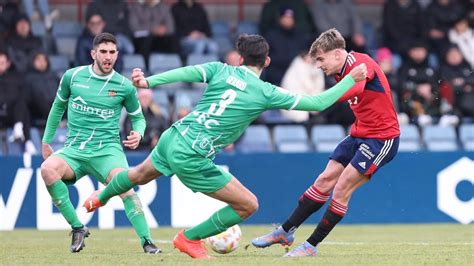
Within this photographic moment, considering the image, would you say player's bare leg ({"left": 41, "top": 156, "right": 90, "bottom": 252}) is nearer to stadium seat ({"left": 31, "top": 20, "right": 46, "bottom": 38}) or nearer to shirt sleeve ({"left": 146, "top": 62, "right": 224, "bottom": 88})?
shirt sleeve ({"left": 146, "top": 62, "right": 224, "bottom": 88})

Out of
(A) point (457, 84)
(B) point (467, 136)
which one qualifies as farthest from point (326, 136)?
(A) point (457, 84)

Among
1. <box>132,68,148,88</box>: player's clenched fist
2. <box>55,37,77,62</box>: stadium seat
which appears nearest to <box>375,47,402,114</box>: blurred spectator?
<box>55,37,77,62</box>: stadium seat

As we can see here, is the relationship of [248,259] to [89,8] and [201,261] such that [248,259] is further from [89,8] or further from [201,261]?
[89,8]

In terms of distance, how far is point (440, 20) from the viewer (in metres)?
21.5

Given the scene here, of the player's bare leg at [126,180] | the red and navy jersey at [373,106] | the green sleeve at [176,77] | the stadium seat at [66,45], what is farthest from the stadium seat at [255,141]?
the green sleeve at [176,77]

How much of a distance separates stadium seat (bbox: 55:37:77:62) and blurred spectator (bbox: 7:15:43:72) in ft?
3.28

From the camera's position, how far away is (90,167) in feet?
39.5

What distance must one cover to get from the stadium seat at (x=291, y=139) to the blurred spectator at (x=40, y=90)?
3489 millimetres

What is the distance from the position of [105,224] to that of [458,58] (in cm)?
736

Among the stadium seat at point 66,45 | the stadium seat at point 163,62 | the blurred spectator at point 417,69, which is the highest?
the stadium seat at point 66,45

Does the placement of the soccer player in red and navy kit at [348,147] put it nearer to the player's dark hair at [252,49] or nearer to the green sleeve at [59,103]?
the player's dark hair at [252,49]

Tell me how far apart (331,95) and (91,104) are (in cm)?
289

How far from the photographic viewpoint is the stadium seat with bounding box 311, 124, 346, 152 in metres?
18.9

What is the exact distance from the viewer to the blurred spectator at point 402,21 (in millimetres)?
21188
